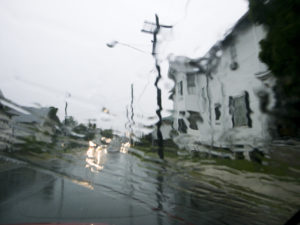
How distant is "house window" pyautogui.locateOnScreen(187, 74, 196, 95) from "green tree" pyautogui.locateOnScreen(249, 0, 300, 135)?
0.52 meters

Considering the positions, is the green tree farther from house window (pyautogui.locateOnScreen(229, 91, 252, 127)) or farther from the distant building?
the distant building

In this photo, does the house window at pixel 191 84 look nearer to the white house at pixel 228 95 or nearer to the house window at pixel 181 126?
the white house at pixel 228 95

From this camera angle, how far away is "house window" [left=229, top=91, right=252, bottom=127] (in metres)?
1.39

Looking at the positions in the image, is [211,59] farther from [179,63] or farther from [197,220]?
[197,220]

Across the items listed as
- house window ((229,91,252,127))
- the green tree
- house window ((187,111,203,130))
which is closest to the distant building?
house window ((187,111,203,130))

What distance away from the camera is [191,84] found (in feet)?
5.54

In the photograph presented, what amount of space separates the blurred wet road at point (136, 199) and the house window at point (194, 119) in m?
0.40

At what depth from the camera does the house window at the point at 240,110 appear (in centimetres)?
139

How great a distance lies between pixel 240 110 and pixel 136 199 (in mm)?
2158

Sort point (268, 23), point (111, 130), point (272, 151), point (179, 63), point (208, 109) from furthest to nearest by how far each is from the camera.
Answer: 1. point (111, 130)
2. point (179, 63)
3. point (208, 109)
4. point (272, 151)
5. point (268, 23)

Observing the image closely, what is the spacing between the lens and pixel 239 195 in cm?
162

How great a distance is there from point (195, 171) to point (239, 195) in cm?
34

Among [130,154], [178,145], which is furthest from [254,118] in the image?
[130,154]

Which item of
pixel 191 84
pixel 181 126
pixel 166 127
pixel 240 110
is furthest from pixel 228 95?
pixel 166 127
